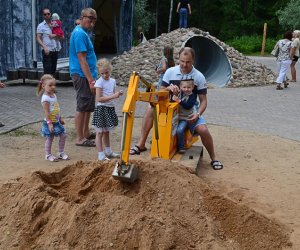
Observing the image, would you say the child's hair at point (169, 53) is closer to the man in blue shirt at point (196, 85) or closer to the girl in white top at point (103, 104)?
the man in blue shirt at point (196, 85)

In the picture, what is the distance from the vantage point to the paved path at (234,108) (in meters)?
8.93

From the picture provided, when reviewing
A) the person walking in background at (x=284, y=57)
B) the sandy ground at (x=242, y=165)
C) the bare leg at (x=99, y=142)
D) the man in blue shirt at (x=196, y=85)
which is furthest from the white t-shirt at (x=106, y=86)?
the person walking in background at (x=284, y=57)

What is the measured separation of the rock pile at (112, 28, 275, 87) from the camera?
1464 cm

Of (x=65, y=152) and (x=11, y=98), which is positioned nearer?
(x=65, y=152)

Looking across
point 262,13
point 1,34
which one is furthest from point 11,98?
point 262,13

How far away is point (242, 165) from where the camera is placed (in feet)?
21.4

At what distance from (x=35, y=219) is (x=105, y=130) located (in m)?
2.41

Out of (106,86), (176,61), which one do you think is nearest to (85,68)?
(106,86)

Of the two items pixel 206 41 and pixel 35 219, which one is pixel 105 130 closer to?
pixel 35 219

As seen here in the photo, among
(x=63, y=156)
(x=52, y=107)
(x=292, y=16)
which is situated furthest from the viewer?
(x=292, y=16)

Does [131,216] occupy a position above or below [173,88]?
below

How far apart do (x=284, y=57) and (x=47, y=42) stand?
22.7 ft

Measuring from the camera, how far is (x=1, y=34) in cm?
1323

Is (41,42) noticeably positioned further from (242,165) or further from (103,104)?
(242,165)
